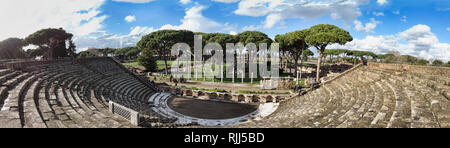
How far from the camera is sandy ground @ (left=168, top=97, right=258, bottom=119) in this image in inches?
648

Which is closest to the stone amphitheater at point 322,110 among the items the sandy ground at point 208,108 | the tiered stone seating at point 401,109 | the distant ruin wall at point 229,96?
the tiered stone seating at point 401,109

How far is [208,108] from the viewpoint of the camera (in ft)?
60.5

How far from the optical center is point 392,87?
35.7 feet

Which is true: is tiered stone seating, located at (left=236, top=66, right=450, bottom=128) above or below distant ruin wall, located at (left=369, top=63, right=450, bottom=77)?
below

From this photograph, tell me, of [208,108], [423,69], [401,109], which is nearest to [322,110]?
[401,109]

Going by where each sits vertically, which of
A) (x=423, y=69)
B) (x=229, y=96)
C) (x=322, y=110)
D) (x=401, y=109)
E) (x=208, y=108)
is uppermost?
(x=423, y=69)

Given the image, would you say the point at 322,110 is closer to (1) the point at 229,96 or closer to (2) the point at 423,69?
(2) the point at 423,69

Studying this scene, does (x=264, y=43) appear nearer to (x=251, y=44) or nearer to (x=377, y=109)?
(x=251, y=44)

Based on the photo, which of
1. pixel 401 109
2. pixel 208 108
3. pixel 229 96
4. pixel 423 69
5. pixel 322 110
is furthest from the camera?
pixel 229 96

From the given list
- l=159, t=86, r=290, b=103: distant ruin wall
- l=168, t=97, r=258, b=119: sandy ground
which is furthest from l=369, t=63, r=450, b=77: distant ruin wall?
l=168, t=97, r=258, b=119: sandy ground

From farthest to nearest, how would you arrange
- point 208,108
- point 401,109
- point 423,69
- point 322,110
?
point 208,108 < point 423,69 < point 322,110 < point 401,109

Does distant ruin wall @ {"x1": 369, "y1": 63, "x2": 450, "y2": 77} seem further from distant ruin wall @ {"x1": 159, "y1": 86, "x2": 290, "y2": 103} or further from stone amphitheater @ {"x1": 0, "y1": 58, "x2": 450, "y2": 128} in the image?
distant ruin wall @ {"x1": 159, "y1": 86, "x2": 290, "y2": 103}
